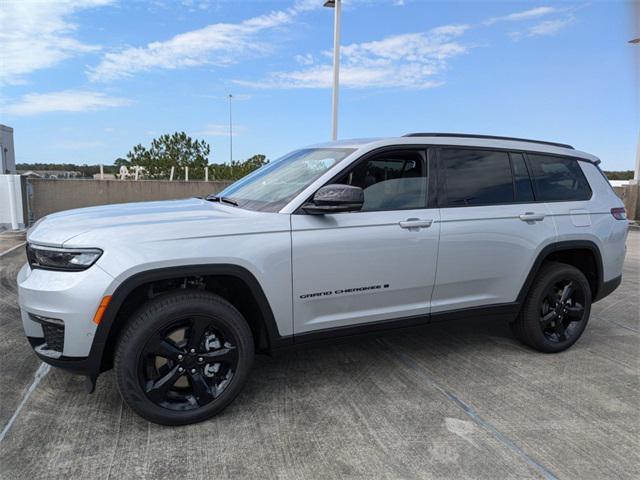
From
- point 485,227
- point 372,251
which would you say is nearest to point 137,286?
point 372,251

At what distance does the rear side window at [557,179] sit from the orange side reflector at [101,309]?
3.44 metres

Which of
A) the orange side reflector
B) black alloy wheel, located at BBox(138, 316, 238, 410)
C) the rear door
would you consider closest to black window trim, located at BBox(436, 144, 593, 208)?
the rear door

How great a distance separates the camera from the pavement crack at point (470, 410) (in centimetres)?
266

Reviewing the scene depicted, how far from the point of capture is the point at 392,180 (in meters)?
3.55

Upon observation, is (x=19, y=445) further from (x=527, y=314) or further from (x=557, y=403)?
(x=527, y=314)

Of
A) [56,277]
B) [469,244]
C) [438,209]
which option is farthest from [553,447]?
[56,277]

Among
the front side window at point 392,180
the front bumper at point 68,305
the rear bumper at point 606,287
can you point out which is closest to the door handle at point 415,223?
the front side window at point 392,180

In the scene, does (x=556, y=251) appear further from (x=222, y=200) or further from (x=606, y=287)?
(x=222, y=200)

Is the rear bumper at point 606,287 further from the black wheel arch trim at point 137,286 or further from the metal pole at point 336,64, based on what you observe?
the metal pole at point 336,64

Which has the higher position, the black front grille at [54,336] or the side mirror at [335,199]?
the side mirror at [335,199]

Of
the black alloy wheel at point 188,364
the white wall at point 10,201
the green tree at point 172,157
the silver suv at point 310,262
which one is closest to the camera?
the silver suv at point 310,262

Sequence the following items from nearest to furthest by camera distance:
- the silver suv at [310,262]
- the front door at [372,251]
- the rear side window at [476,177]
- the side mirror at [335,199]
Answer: the silver suv at [310,262] < the side mirror at [335,199] < the front door at [372,251] < the rear side window at [476,177]

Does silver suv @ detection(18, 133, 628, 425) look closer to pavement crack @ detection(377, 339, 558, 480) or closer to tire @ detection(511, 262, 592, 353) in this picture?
tire @ detection(511, 262, 592, 353)

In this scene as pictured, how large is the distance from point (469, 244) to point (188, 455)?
7.97 ft
